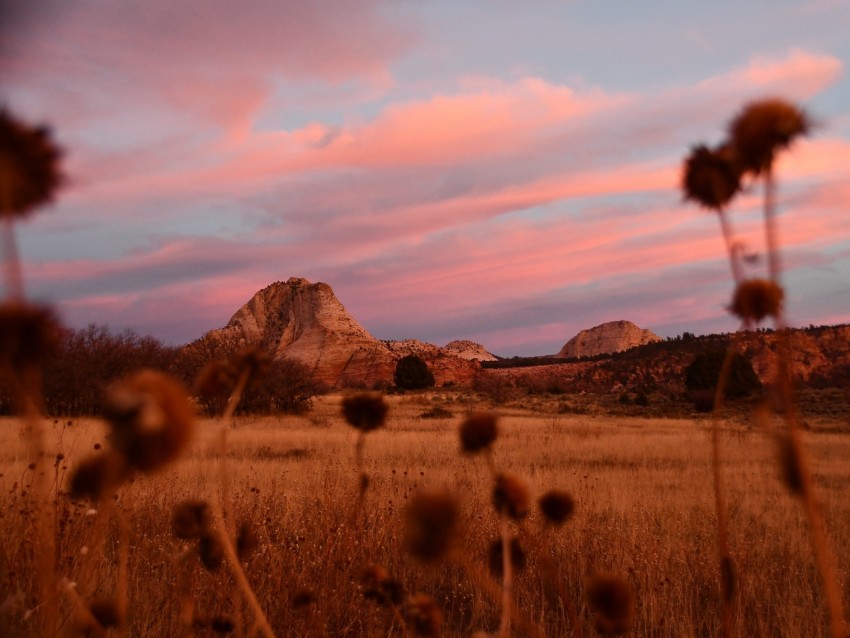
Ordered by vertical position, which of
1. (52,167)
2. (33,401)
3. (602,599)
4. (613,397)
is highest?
(52,167)

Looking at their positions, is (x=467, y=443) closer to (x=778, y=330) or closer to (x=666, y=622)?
(x=778, y=330)

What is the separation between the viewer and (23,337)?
740mm

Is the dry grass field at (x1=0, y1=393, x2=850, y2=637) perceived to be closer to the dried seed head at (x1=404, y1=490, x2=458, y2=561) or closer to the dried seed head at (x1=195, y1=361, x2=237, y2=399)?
the dried seed head at (x1=404, y1=490, x2=458, y2=561)

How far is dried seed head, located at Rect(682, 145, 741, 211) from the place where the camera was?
1.13 m

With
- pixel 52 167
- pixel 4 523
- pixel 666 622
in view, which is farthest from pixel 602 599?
pixel 4 523

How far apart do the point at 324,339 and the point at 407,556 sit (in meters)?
65.6

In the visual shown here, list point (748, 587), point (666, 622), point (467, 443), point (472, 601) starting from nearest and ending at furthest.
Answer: point (467, 443) < point (666, 622) < point (472, 601) < point (748, 587)

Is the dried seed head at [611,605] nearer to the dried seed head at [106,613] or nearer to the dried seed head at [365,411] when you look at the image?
the dried seed head at [365,411]

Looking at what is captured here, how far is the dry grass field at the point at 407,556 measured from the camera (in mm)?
3461

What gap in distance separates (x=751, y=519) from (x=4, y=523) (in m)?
7.85

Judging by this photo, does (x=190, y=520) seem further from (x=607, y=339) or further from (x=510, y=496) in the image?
(x=607, y=339)

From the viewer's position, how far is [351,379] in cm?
6431

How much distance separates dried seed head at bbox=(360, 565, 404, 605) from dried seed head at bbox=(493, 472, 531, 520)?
0.38 meters

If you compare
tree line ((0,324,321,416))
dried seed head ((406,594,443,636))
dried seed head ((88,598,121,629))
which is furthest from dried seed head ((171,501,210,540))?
tree line ((0,324,321,416))
